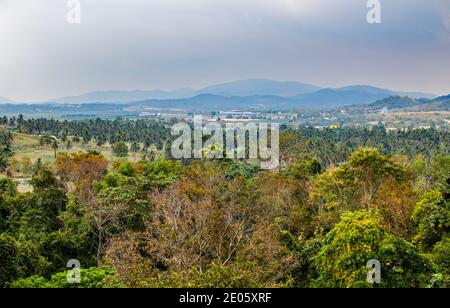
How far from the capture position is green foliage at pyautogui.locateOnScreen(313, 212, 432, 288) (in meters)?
13.9

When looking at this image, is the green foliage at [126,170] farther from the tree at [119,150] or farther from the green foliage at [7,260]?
the tree at [119,150]

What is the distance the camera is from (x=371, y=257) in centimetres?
1384

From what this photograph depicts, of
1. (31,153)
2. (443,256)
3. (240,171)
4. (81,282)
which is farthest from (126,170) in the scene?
(31,153)

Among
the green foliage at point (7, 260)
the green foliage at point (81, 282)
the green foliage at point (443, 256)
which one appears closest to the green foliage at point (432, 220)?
the green foliage at point (443, 256)

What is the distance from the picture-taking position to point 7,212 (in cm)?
2536

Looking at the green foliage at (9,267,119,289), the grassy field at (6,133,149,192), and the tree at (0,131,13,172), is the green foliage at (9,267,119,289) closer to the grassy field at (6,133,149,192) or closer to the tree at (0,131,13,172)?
the tree at (0,131,13,172)

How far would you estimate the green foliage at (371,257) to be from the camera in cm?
1386

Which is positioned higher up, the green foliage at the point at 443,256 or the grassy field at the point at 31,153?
the green foliage at the point at 443,256

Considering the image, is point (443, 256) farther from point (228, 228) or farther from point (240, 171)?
point (240, 171)

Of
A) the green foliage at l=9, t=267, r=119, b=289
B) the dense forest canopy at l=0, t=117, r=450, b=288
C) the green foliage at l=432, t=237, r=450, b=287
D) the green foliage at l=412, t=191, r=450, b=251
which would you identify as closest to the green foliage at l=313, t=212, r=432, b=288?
the dense forest canopy at l=0, t=117, r=450, b=288

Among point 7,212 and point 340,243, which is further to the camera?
point 7,212
